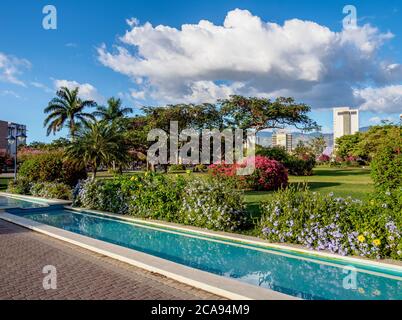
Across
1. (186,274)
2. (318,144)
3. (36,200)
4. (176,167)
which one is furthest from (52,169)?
(318,144)

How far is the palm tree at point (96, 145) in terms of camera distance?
49.9 feet

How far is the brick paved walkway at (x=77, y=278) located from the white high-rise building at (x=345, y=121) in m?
140

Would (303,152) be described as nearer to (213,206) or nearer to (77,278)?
(213,206)

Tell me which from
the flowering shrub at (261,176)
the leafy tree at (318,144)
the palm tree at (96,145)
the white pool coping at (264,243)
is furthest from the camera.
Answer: the leafy tree at (318,144)

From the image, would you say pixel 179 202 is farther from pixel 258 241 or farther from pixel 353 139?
pixel 353 139

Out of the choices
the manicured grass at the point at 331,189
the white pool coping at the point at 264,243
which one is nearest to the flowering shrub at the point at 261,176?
the manicured grass at the point at 331,189

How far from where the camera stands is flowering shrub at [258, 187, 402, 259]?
19.1ft

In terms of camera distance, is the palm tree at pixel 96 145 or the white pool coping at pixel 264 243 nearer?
the white pool coping at pixel 264 243

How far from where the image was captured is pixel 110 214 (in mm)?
11242

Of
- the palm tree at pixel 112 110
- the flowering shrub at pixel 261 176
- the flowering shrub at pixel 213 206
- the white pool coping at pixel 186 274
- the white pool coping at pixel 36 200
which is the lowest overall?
the white pool coping at pixel 186 274

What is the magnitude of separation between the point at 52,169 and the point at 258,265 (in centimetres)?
1498

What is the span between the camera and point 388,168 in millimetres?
9594

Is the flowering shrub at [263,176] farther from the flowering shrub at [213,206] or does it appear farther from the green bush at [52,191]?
the green bush at [52,191]
